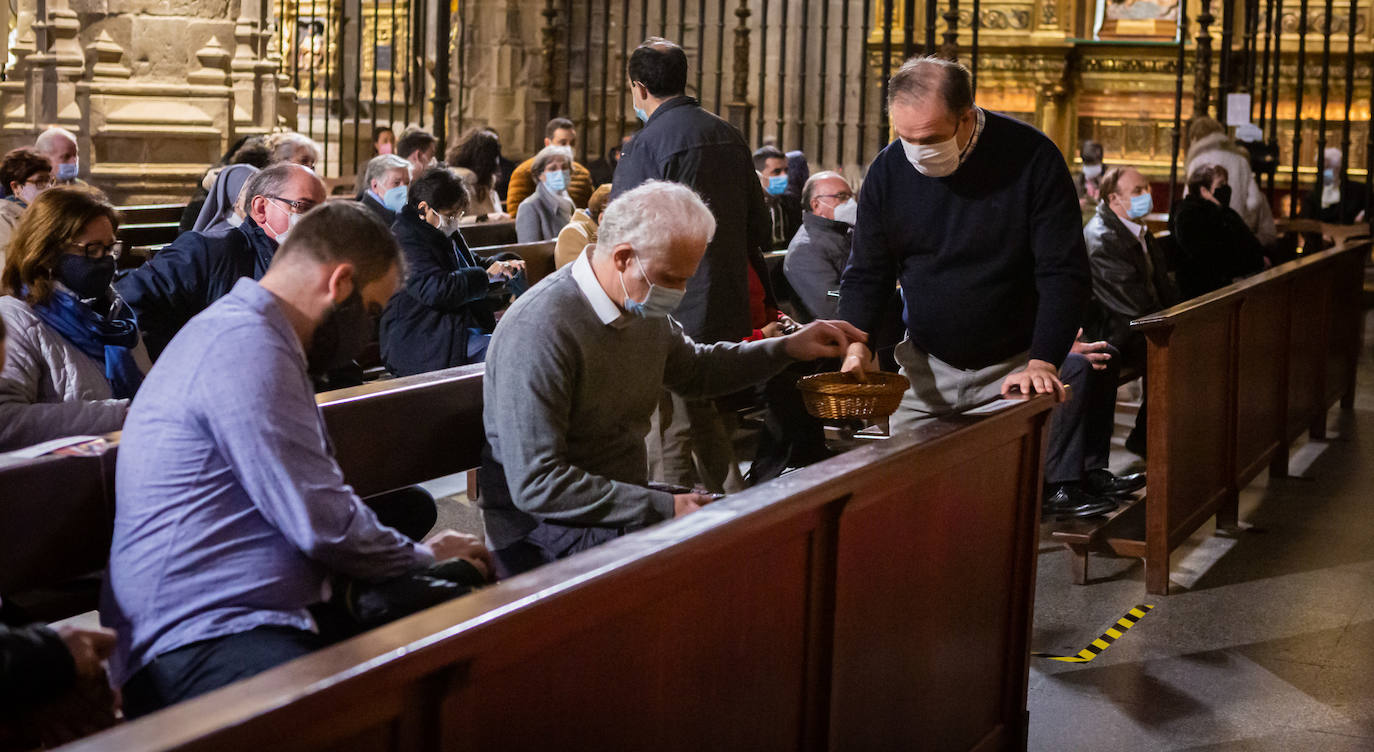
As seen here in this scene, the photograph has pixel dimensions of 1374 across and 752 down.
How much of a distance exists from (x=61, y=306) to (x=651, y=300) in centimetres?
173

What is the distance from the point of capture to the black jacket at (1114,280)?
22.9 ft

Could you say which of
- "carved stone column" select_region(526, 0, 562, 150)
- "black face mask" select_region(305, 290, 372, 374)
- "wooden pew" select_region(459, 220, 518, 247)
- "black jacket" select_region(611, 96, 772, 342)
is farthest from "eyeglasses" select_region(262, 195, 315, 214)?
"carved stone column" select_region(526, 0, 562, 150)

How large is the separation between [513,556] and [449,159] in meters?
6.58

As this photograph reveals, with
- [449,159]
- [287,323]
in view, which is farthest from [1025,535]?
[449,159]

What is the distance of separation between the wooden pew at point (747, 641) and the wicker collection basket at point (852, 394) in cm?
33

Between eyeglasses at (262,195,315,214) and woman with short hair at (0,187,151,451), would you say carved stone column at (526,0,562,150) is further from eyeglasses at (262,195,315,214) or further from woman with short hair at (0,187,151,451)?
woman with short hair at (0,187,151,451)

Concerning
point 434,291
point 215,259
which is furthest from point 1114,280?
point 215,259

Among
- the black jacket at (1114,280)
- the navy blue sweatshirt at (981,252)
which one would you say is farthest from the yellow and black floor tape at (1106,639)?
the black jacket at (1114,280)

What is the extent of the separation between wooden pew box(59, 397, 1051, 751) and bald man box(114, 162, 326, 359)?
2429 millimetres

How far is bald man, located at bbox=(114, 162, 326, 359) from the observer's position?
486cm

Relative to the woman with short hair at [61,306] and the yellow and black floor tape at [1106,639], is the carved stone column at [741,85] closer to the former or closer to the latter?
the yellow and black floor tape at [1106,639]

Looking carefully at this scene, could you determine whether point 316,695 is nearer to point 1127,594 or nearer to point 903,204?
point 903,204

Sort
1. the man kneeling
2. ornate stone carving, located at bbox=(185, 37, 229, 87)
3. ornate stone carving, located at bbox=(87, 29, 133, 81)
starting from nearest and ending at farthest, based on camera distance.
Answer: the man kneeling, ornate stone carving, located at bbox=(87, 29, 133, 81), ornate stone carving, located at bbox=(185, 37, 229, 87)

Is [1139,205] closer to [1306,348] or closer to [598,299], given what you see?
[1306,348]
